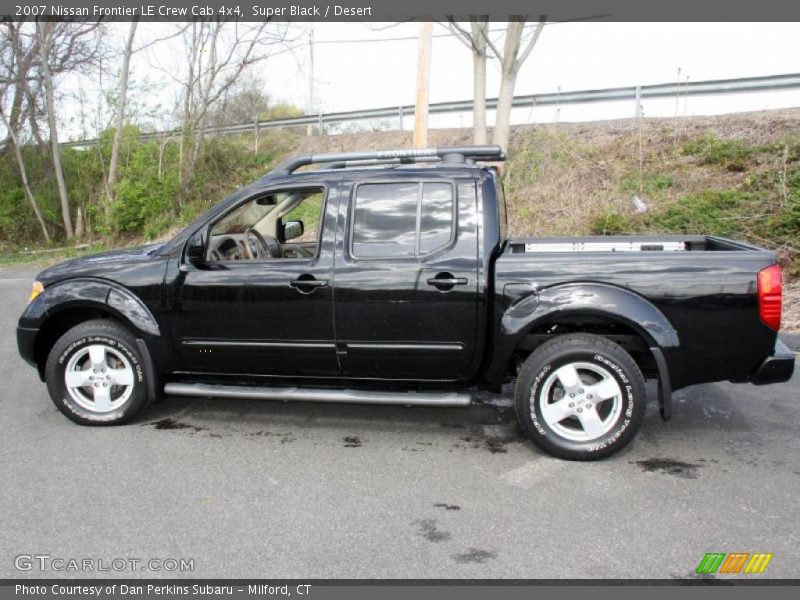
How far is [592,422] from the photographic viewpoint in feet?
13.4

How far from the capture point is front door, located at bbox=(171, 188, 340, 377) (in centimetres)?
440

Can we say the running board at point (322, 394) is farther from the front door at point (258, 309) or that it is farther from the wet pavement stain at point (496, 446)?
the wet pavement stain at point (496, 446)

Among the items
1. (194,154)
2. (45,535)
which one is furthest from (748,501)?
(194,154)

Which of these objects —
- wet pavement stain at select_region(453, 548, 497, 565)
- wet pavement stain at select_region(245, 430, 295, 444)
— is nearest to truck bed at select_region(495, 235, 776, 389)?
wet pavement stain at select_region(453, 548, 497, 565)

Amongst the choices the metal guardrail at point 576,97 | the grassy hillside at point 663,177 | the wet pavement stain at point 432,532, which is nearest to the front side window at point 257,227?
the wet pavement stain at point 432,532

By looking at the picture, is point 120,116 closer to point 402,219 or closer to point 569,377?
point 402,219

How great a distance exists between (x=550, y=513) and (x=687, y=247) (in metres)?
2.66

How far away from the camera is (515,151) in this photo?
15.0 meters

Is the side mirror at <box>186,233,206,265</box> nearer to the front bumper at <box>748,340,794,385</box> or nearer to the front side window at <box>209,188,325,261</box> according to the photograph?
the front side window at <box>209,188,325,261</box>

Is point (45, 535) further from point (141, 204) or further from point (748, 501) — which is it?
point (141, 204)

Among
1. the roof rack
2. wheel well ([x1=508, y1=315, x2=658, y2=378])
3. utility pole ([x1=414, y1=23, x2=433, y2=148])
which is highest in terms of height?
utility pole ([x1=414, y1=23, x2=433, y2=148])

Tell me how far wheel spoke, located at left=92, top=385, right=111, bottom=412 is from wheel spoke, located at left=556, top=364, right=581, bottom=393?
10.3 ft

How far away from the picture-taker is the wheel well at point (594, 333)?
415 centimetres

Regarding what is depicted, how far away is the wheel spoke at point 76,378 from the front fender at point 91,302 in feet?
1.41
